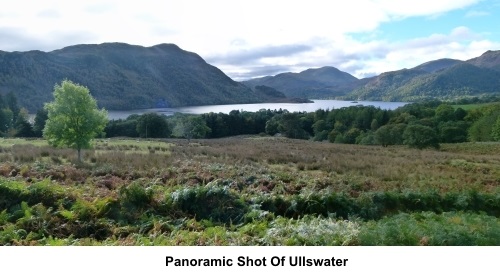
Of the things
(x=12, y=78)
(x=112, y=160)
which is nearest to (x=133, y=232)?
(x=112, y=160)

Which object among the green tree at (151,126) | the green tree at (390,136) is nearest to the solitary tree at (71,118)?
the green tree at (151,126)

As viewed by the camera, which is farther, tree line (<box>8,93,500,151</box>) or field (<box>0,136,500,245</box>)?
tree line (<box>8,93,500,151</box>)

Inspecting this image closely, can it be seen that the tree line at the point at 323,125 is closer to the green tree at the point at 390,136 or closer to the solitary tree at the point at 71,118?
the green tree at the point at 390,136

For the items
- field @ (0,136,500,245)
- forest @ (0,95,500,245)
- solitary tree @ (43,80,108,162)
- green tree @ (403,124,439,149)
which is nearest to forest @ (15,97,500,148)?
green tree @ (403,124,439,149)

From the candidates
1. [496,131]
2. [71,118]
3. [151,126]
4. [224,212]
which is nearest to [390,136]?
[496,131]

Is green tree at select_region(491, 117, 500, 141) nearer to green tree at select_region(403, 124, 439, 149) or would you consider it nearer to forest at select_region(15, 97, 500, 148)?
forest at select_region(15, 97, 500, 148)

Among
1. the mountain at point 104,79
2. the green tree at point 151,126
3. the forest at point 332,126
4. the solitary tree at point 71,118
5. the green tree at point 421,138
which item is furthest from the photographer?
the mountain at point 104,79
